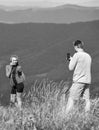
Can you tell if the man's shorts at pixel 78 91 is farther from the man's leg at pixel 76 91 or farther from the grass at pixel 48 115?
the grass at pixel 48 115

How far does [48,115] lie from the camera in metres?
5.94

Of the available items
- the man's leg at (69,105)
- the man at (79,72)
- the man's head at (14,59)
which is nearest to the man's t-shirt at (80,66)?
the man at (79,72)

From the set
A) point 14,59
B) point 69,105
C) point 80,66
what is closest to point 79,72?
point 80,66

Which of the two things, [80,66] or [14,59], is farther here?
[14,59]

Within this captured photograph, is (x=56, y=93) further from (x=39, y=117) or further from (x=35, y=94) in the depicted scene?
(x=39, y=117)

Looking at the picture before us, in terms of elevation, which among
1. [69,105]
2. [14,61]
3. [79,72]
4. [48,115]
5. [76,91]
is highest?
[14,61]

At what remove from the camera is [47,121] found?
580 cm

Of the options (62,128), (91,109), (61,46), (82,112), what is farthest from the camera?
(61,46)

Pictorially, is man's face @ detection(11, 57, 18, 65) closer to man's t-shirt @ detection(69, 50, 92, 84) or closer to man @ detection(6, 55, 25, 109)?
man @ detection(6, 55, 25, 109)

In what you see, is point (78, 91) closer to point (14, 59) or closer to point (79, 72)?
point (79, 72)

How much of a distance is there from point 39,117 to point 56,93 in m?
0.89

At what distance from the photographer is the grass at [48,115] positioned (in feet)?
18.5

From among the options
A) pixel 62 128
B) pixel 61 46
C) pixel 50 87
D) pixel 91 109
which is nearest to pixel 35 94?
pixel 50 87

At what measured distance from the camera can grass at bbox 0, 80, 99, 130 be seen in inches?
222
